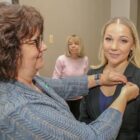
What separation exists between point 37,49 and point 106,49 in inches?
23.5

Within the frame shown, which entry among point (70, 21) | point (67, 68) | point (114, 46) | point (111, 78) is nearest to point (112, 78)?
point (111, 78)

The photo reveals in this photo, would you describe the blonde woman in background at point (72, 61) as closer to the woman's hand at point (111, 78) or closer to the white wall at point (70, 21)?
the white wall at point (70, 21)

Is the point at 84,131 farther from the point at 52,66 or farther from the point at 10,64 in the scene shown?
the point at 52,66

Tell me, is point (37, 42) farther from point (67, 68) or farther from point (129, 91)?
point (67, 68)

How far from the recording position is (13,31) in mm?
973

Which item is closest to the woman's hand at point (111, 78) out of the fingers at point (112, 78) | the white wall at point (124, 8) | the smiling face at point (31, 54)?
the fingers at point (112, 78)

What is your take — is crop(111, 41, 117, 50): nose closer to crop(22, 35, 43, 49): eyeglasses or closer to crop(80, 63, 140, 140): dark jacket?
crop(80, 63, 140, 140): dark jacket

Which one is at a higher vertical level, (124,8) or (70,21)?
(124,8)

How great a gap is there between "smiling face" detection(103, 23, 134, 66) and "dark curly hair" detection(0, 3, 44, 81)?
21.9 inches

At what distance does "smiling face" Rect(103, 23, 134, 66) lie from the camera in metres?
1.48

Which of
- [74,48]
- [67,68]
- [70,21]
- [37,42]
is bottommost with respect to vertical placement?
[67,68]

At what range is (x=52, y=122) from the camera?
971mm

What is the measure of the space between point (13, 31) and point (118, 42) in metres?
0.67

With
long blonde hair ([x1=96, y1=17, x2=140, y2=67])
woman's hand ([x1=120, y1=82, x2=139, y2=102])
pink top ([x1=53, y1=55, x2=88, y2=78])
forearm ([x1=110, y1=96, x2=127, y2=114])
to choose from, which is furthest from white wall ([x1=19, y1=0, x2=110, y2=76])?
forearm ([x1=110, y1=96, x2=127, y2=114])
